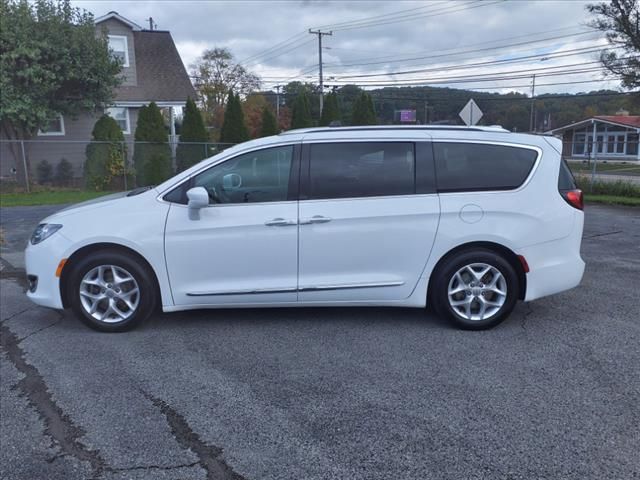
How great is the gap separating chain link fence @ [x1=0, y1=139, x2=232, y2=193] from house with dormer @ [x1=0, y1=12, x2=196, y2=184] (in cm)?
7

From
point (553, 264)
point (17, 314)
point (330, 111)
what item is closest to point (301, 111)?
point (330, 111)

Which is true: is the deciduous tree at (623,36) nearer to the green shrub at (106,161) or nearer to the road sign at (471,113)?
the road sign at (471,113)

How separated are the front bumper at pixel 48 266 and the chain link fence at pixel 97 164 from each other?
15320 mm

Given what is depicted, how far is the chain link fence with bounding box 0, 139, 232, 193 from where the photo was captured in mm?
19688

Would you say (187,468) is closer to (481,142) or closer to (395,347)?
(395,347)

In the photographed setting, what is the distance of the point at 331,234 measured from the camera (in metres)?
5.04

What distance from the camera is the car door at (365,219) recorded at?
199 inches

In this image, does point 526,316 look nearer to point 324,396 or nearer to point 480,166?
point 480,166

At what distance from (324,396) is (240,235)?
177 centimetres

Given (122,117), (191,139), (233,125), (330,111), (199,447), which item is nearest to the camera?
(199,447)

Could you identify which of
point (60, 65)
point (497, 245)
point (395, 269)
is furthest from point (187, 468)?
point (60, 65)

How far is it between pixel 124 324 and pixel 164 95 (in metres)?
22.8

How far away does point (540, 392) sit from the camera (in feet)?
12.7

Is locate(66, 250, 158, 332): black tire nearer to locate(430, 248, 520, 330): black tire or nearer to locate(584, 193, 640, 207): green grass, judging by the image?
locate(430, 248, 520, 330): black tire
